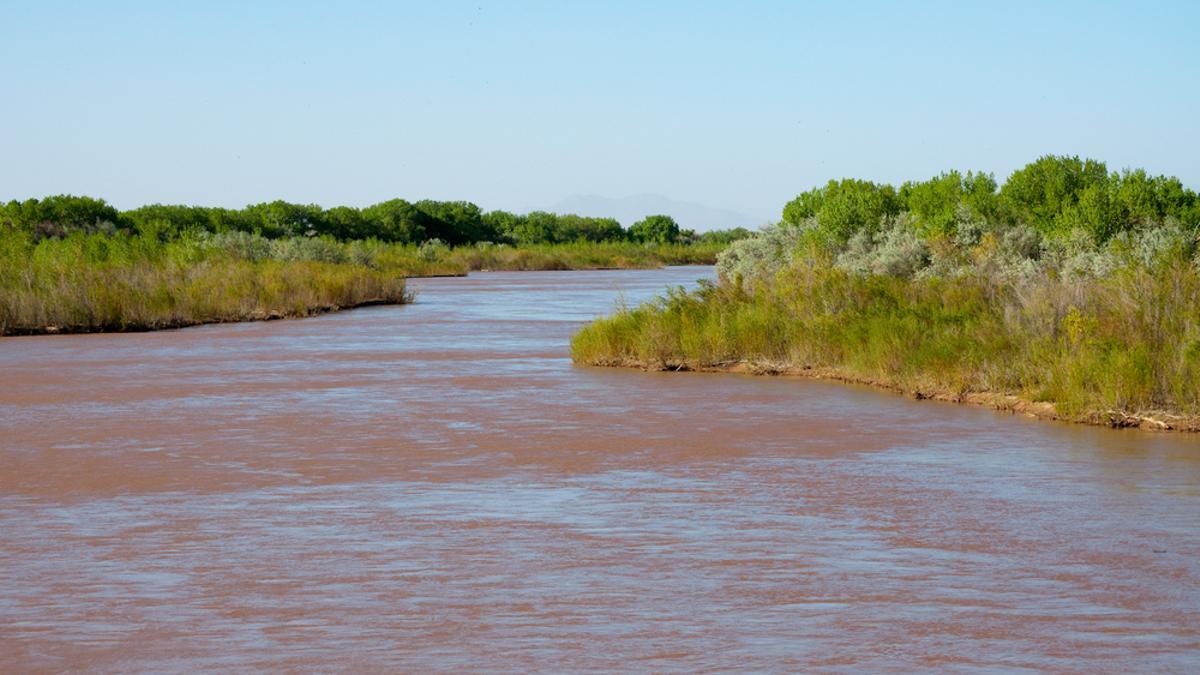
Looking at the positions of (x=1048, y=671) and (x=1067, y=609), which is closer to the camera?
(x=1048, y=671)

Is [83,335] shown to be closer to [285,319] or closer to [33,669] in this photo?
[285,319]

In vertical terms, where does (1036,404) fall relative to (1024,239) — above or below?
below

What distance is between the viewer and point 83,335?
32969 mm

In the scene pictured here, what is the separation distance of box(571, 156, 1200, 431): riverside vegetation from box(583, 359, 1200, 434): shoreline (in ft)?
0.09

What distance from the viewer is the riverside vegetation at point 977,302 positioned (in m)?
16.4

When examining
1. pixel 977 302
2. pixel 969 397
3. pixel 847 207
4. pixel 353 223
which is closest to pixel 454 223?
pixel 353 223

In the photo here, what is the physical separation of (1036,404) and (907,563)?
7959 millimetres

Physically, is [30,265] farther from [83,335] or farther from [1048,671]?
[1048,671]

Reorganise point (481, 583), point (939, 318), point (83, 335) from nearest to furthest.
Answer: point (481, 583) → point (939, 318) → point (83, 335)

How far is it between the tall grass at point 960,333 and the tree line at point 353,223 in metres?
32.2

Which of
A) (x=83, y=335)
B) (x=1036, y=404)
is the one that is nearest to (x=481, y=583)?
(x=1036, y=404)

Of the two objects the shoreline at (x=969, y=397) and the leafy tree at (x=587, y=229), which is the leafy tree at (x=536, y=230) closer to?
the leafy tree at (x=587, y=229)

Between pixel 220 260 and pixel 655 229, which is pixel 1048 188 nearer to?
pixel 220 260

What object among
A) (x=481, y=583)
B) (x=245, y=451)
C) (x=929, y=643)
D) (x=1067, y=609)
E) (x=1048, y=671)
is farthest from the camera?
(x=245, y=451)
